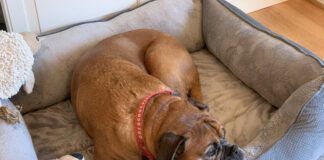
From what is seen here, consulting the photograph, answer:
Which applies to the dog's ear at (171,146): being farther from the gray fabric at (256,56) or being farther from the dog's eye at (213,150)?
the gray fabric at (256,56)

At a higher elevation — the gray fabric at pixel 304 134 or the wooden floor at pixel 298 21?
the gray fabric at pixel 304 134

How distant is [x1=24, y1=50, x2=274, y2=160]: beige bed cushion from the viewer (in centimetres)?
193

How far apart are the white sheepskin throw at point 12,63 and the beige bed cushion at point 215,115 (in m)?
0.28

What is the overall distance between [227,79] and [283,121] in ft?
1.79

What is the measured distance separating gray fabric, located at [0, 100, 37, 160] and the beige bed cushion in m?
0.24

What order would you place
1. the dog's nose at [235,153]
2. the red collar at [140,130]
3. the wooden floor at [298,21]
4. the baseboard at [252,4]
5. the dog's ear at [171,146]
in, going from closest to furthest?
the dog's ear at [171,146]
the dog's nose at [235,153]
the red collar at [140,130]
the wooden floor at [298,21]
the baseboard at [252,4]

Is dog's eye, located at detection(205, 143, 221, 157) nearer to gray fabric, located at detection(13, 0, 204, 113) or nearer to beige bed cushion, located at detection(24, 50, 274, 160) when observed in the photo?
beige bed cushion, located at detection(24, 50, 274, 160)

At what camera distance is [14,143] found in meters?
1.58

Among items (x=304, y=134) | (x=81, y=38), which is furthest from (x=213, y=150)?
(x=81, y=38)

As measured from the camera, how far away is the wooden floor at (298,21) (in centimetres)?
309

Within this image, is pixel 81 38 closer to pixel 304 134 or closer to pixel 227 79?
pixel 227 79

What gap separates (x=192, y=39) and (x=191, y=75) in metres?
0.42

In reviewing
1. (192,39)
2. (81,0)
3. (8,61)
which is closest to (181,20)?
(192,39)

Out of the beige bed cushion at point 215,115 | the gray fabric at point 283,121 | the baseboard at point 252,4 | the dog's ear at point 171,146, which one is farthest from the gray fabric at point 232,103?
the baseboard at point 252,4
